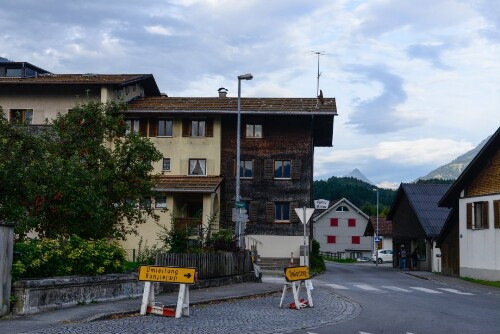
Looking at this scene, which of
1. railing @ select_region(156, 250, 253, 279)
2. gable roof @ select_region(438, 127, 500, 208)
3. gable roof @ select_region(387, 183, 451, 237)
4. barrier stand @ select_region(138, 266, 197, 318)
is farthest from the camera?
gable roof @ select_region(387, 183, 451, 237)

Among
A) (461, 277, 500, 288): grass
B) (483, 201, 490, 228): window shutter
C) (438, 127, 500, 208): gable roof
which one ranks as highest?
(438, 127, 500, 208): gable roof

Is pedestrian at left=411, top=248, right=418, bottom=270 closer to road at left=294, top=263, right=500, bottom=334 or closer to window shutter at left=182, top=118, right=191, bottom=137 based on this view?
window shutter at left=182, top=118, right=191, bottom=137

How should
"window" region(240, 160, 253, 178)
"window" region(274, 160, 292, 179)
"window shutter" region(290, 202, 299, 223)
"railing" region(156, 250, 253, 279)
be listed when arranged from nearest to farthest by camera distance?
"railing" region(156, 250, 253, 279) < "window shutter" region(290, 202, 299, 223) < "window" region(274, 160, 292, 179) < "window" region(240, 160, 253, 178)

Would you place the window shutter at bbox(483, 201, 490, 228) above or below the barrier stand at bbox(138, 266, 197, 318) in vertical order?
above

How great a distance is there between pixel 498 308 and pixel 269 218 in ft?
101

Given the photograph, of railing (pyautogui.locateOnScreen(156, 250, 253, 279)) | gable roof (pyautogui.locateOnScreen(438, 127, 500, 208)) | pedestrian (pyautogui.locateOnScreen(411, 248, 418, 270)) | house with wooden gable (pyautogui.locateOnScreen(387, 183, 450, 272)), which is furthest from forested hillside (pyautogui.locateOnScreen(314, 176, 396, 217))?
railing (pyautogui.locateOnScreen(156, 250, 253, 279))

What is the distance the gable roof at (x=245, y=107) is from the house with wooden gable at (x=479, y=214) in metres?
12.1

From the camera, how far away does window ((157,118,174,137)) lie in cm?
4975

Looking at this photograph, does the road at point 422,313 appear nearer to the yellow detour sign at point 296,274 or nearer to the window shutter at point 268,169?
the yellow detour sign at point 296,274

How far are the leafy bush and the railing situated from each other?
9.36 feet

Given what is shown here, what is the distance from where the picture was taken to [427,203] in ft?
168

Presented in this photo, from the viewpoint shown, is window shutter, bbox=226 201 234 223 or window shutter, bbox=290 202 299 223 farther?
window shutter, bbox=226 201 234 223

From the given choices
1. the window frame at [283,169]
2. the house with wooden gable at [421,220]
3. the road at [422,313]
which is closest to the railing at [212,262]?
the road at [422,313]

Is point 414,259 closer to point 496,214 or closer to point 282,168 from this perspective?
point 282,168
